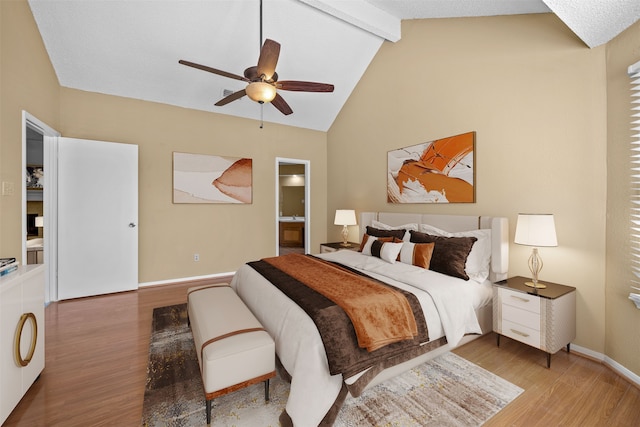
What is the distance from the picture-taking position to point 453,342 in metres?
2.05

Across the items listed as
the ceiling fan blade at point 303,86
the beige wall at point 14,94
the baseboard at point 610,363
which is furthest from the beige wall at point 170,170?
the baseboard at point 610,363

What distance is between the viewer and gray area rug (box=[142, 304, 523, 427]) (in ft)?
5.21

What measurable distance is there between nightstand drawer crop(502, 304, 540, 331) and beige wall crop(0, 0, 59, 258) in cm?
438

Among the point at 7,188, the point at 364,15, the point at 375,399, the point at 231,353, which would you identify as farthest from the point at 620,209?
the point at 7,188

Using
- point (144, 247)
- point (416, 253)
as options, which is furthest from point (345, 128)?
point (144, 247)

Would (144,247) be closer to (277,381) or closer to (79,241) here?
(79,241)

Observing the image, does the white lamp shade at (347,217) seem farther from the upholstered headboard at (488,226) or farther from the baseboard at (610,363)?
the baseboard at (610,363)

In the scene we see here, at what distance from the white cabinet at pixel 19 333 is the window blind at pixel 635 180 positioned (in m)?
4.05

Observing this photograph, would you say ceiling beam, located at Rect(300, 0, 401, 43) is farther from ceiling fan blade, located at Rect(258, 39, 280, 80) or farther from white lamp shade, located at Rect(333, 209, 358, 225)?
white lamp shade, located at Rect(333, 209, 358, 225)

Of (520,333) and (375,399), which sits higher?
(520,333)

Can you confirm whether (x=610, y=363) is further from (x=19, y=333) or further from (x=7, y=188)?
(x=7, y=188)

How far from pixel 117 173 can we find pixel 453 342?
177 inches

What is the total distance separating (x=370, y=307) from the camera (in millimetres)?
1762

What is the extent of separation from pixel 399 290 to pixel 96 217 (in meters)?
4.02
